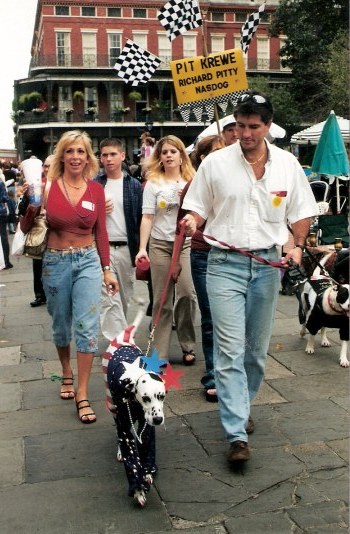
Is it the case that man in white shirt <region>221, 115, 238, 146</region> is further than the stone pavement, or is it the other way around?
man in white shirt <region>221, 115, 238, 146</region>

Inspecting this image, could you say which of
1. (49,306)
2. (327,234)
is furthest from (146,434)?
(327,234)

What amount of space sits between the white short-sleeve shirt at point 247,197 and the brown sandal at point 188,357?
1.95m

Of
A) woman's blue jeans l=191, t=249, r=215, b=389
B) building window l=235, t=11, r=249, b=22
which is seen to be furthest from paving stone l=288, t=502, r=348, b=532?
building window l=235, t=11, r=249, b=22

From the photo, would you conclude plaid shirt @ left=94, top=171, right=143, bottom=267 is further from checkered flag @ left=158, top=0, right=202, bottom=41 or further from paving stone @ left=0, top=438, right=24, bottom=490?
checkered flag @ left=158, top=0, right=202, bottom=41

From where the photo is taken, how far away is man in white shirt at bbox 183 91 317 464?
3.48 meters

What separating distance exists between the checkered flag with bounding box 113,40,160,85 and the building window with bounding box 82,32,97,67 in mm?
44800

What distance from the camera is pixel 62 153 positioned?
4293mm

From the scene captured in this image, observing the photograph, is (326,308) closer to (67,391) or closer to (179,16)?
(67,391)

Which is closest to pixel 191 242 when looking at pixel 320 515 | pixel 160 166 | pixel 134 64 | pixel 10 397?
pixel 160 166

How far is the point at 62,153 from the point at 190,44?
50312 mm

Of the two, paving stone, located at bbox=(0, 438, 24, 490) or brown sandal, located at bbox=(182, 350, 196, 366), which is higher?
brown sandal, located at bbox=(182, 350, 196, 366)

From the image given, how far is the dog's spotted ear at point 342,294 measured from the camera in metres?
5.00

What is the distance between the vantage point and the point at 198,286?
4590 mm

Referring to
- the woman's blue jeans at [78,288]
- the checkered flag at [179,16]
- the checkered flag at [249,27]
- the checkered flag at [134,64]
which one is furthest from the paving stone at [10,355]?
the checkered flag at [249,27]
